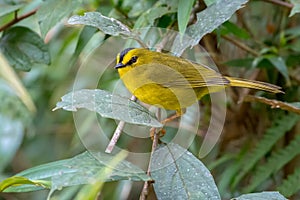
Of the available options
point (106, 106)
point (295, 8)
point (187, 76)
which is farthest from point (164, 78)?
point (106, 106)

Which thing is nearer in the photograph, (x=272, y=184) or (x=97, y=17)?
(x=97, y=17)

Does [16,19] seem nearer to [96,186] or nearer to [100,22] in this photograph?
[100,22]

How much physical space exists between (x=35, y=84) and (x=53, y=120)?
24cm

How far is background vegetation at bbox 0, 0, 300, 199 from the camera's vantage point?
1.35 metres

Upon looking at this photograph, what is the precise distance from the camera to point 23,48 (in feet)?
4.56

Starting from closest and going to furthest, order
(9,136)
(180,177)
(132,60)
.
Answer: (180,177), (132,60), (9,136)

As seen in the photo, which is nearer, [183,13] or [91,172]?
[91,172]

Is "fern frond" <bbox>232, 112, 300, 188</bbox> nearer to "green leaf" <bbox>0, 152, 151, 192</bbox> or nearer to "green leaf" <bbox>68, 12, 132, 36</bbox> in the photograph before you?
"green leaf" <bbox>68, 12, 132, 36</bbox>

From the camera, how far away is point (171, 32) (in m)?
1.35

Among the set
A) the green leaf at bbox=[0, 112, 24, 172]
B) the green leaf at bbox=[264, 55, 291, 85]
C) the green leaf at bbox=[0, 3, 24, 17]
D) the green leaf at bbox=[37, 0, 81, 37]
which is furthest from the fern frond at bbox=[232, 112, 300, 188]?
the green leaf at bbox=[0, 112, 24, 172]

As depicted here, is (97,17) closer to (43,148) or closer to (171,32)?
(171,32)

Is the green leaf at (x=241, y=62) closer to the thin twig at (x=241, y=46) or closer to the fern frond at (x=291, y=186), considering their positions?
the thin twig at (x=241, y=46)

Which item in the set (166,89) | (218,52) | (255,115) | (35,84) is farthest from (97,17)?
(35,84)

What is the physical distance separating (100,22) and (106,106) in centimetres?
27
